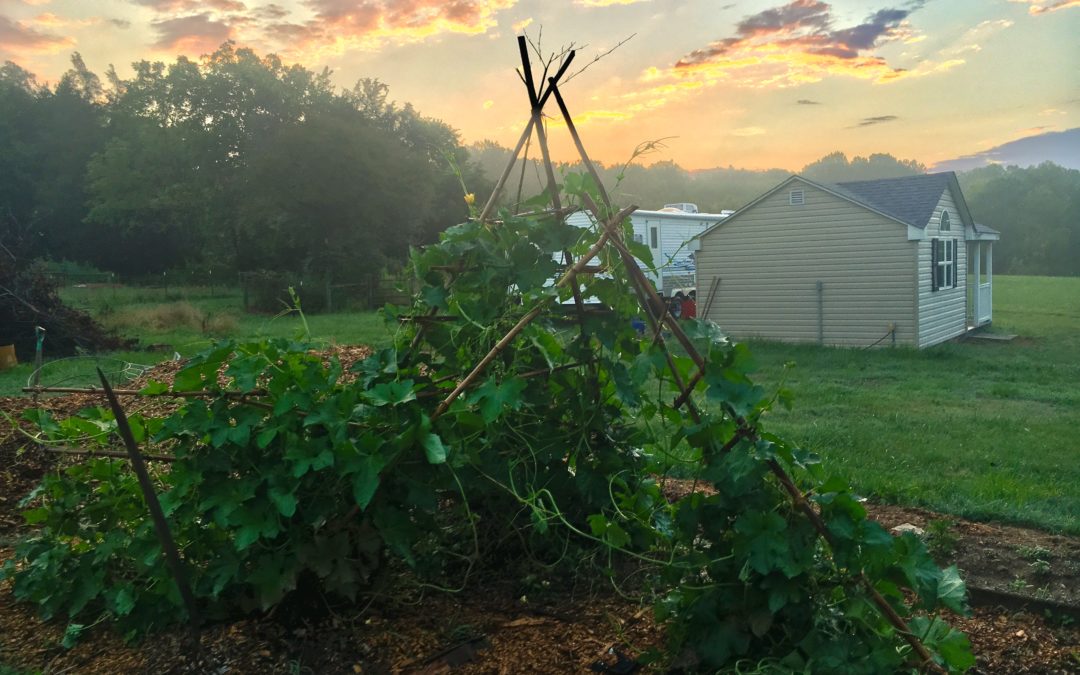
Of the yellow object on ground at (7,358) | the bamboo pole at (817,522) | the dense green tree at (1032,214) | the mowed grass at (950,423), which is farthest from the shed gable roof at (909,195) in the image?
the dense green tree at (1032,214)

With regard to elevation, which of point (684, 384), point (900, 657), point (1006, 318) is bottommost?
point (1006, 318)

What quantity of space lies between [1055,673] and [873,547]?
42.5 inches

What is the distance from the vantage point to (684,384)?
98.3 inches

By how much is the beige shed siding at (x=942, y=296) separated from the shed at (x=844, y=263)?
0.02 meters

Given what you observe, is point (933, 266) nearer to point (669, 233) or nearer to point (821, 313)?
point (821, 313)

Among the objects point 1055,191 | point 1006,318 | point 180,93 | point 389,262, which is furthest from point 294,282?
point 1055,191

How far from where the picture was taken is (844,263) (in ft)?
50.0

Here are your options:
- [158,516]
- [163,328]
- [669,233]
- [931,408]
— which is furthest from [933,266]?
[158,516]

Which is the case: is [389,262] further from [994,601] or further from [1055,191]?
[1055,191]

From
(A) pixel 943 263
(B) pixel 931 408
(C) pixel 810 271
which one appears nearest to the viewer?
(B) pixel 931 408

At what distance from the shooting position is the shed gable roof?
49.3ft

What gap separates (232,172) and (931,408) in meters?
29.7

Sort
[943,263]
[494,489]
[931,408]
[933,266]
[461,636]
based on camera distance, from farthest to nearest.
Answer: [943,263] → [933,266] → [931,408] → [494,489] → [461,636]

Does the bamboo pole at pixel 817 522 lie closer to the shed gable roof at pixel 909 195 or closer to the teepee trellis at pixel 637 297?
the teepee trellis at pixel 637 297
